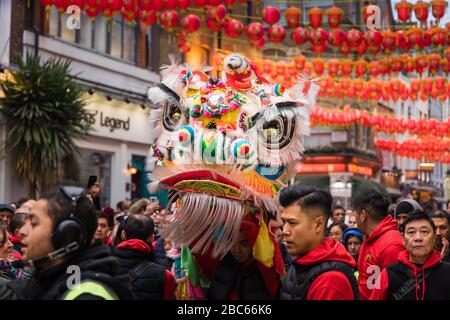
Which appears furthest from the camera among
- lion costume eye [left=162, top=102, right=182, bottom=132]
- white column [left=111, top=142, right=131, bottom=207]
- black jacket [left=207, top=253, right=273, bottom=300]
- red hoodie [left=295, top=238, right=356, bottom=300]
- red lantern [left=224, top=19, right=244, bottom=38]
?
white column [left=111, top=142, right=131, bottom=207]

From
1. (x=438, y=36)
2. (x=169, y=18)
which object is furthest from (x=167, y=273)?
(x=438, y=36)

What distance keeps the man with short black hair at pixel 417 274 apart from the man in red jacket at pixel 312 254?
31.7 inches

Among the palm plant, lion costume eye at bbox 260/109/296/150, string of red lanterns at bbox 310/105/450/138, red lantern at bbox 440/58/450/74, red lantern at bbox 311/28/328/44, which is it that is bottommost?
lion costume eye at bbox 260/109/296/150

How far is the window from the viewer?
1694 cm

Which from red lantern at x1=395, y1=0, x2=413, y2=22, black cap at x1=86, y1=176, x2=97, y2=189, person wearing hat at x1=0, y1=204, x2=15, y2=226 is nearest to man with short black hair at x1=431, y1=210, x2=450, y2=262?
black cap at x1=86, y1=176, x2=97, y2=189

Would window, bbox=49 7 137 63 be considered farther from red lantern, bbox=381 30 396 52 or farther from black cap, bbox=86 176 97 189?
black cap, bbox=86 176 97 189

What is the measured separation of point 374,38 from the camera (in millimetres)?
15547

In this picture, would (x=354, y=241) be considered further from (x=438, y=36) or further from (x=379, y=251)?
(x=438, y=36)

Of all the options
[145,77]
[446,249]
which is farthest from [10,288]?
[145,77]

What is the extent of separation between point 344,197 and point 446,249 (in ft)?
74.1

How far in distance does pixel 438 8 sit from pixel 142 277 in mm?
10912

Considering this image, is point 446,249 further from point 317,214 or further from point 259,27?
point 259,27

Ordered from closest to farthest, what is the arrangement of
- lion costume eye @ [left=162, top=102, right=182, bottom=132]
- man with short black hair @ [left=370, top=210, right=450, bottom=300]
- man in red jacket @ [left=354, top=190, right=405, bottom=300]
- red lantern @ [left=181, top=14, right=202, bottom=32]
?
man with short black hair @ [left=370, top=210, right=450, bottom=300] < man in red jacket @ [left=354, top=190, right=405, bottom=300] < lion costume eye @ [left=162, top=102, right=182, bottom=132] < red lantern @ [left=181, top=14, right=202, bottom=32]

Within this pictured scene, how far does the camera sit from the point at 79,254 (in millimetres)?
3426
